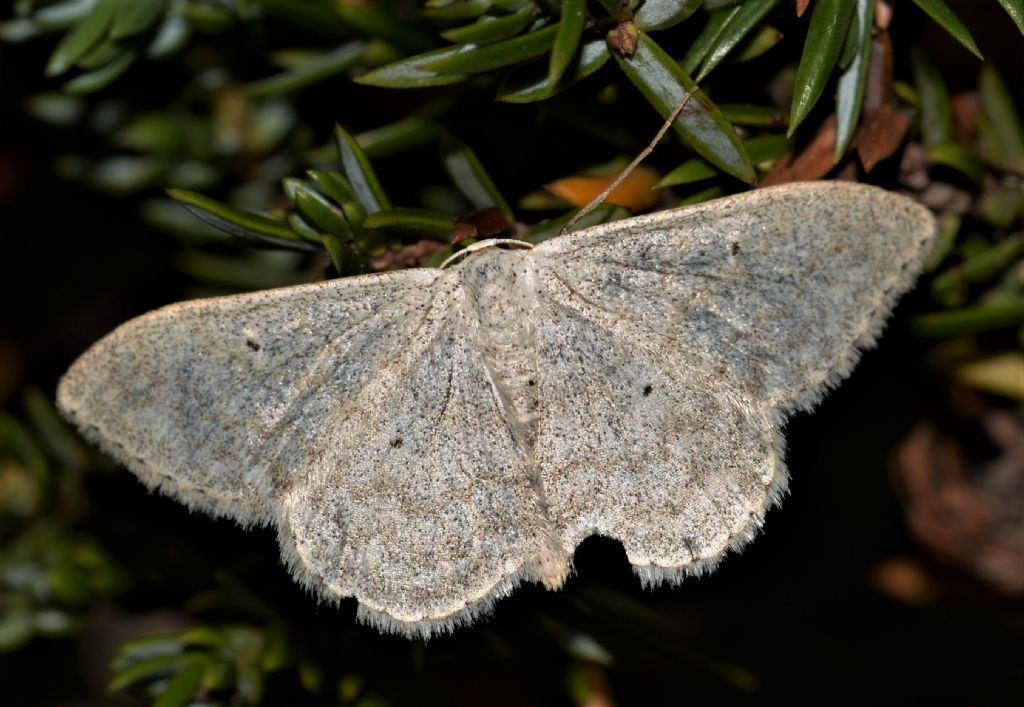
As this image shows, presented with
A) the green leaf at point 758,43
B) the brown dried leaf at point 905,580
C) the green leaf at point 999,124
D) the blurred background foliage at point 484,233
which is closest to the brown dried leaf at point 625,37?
the blurred background foliage at point 484,233

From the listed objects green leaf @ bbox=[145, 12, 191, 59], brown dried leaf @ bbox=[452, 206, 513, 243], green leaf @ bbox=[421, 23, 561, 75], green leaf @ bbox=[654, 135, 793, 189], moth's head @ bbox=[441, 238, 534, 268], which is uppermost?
green leaf @ bbox=[421, 23, 561, 75]

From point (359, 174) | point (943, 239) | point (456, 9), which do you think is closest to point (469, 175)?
point (359, 174)

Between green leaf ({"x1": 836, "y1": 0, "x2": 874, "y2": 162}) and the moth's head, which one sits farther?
the moth's head

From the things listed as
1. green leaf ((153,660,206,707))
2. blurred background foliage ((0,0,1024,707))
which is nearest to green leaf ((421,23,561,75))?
blurred background foliage ((0,0,1024,707))

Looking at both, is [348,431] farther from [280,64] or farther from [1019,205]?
[1019,205]

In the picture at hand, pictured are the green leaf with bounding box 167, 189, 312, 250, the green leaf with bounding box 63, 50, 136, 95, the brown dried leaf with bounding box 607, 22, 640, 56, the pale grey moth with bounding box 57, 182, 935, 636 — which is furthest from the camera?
the green leaf with bounding box 63, 50, 136, 95

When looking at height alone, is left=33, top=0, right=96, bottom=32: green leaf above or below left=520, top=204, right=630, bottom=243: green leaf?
above

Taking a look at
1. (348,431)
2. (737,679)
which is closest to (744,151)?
(348,431)

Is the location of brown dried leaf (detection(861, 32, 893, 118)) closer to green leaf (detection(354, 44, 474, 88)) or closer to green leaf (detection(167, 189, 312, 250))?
green leaf (detection(354, 44, 474, 88))
